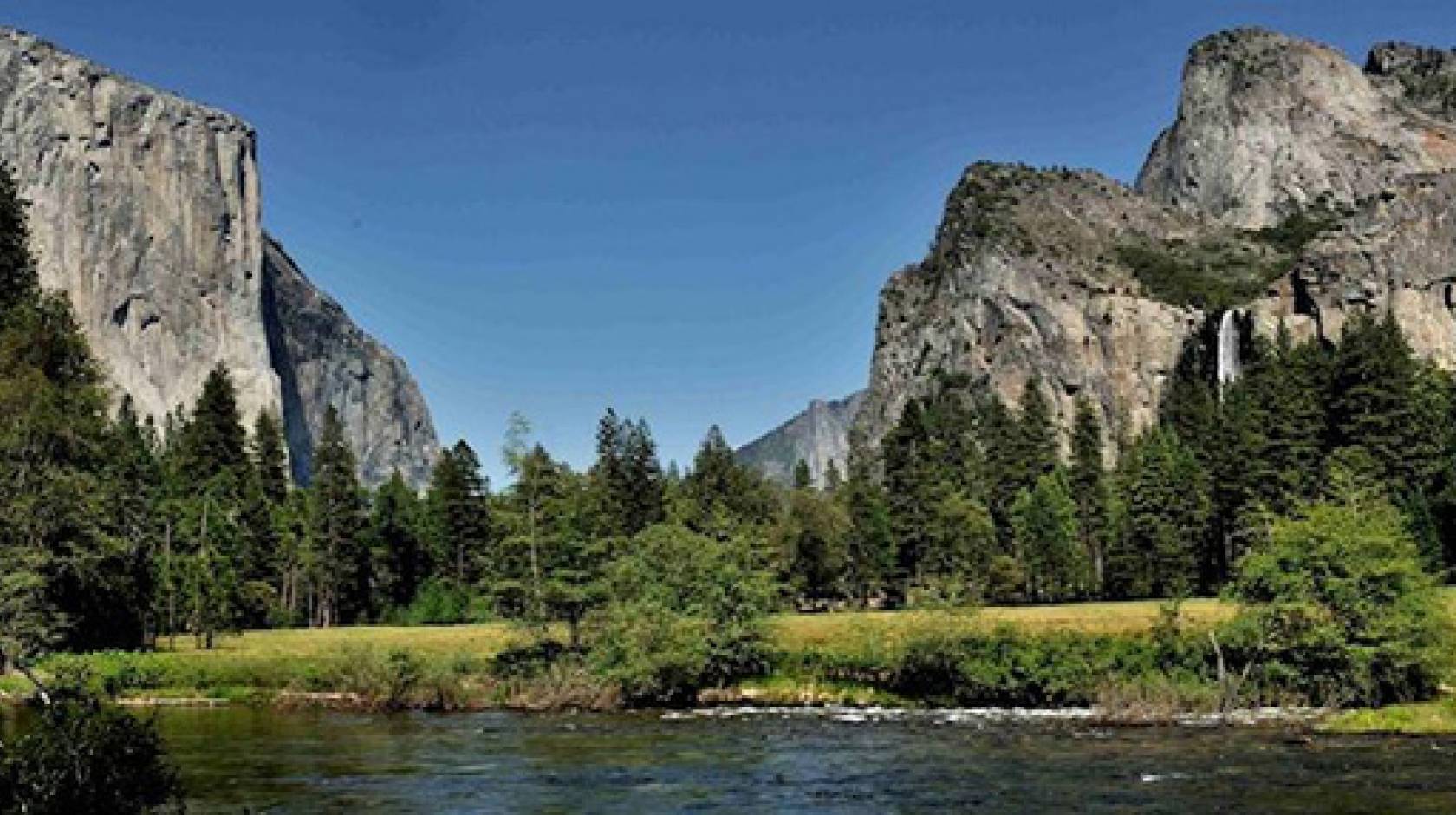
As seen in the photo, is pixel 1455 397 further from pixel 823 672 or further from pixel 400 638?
pixel 400 638

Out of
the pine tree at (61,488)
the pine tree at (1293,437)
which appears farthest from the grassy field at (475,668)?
the pine tree at (1293,437)

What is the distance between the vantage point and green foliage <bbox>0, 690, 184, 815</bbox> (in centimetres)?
1691

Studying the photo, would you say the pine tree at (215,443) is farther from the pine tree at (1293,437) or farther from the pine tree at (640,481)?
the pine tree at (1293,437)

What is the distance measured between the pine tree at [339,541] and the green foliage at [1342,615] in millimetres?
70048

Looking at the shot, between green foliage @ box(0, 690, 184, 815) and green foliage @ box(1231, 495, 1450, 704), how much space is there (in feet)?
108

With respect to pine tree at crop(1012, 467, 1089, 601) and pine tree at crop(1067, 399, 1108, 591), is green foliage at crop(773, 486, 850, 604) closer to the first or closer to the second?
pine tree at crop(1012, 467, 1089, 601)

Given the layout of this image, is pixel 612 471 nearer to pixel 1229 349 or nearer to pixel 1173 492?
pixel 1173 492

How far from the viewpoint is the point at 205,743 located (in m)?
40.0

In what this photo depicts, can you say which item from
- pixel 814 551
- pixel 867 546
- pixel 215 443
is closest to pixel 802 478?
pixel 814 551

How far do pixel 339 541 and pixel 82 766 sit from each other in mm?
85486

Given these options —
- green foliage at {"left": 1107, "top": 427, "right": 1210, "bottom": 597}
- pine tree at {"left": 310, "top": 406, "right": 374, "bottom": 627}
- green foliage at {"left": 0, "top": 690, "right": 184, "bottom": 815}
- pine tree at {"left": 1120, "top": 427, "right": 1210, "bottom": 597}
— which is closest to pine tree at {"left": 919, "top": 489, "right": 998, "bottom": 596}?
green foliage at {"left": 1107, "top": 427, "right": 1210, "bottom": 597}

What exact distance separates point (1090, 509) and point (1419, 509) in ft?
112

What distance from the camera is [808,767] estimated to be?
113ft

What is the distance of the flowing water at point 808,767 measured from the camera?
28547 mm
